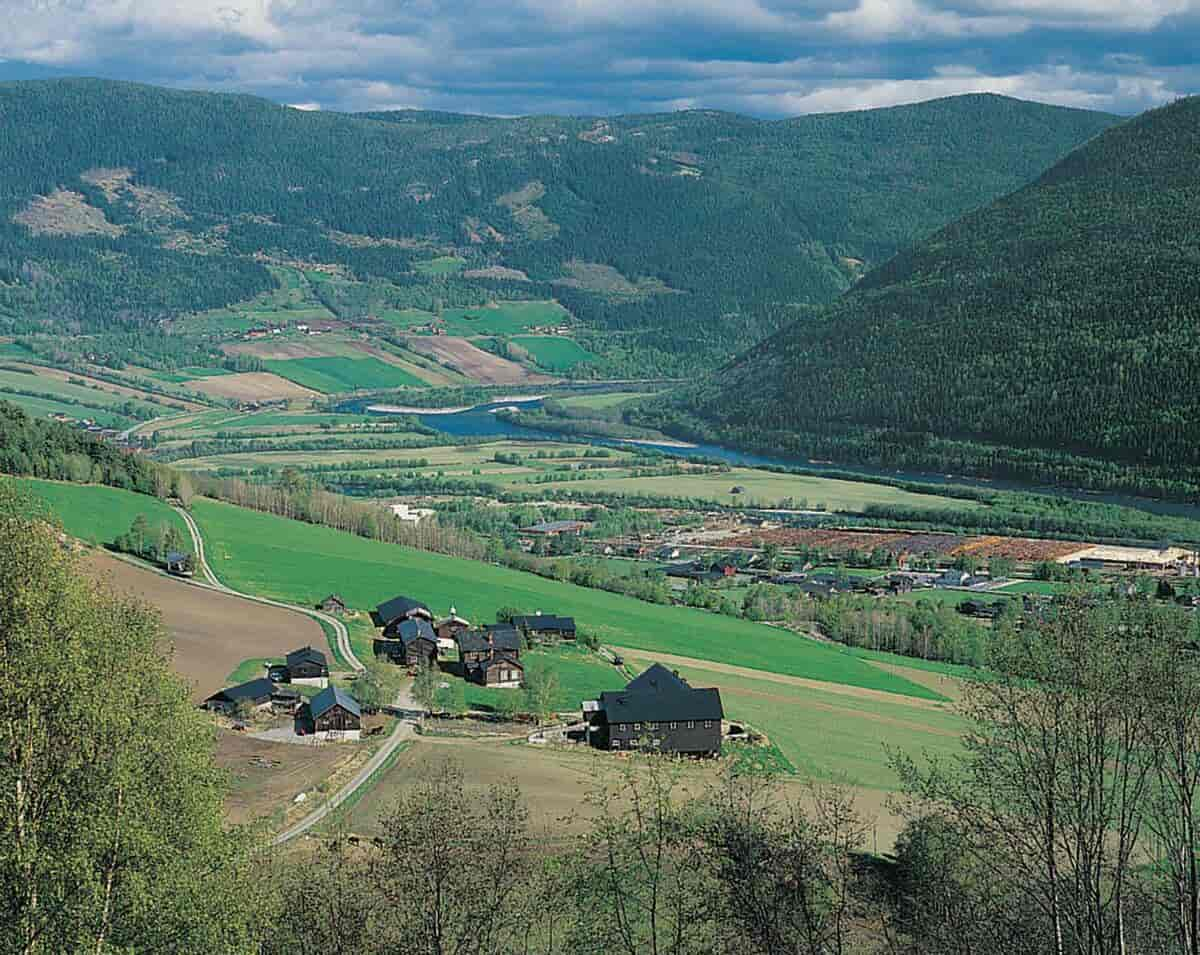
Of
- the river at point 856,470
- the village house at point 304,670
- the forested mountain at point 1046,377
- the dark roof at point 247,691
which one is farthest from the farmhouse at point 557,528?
the dark roof at point 247,691

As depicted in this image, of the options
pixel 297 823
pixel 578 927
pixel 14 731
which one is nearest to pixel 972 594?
pixel 297 823

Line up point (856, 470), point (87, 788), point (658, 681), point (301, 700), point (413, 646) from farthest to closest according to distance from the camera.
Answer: point (856, 470) < point (413, 646) < point (658, 681) < point (301, 700) < point (87, 788)

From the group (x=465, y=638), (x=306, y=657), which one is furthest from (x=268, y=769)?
(x=465, y=638)

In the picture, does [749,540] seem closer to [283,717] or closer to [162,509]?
[162,509]

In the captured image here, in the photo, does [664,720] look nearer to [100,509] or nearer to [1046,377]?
[100,509]

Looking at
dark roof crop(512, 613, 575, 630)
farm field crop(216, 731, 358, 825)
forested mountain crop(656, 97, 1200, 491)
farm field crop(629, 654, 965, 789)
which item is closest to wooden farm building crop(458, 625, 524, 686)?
dark roof crop(512, 613, 575, 630)

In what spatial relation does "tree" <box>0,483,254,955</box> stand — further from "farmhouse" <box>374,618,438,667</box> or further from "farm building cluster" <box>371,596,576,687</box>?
"farmhouse" <box>374,618,438,667</box>
